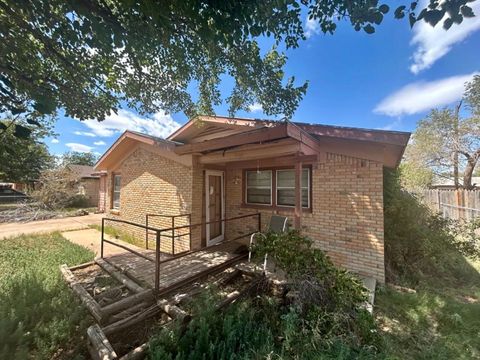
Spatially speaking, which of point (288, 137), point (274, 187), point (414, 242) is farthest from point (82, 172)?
point (414, 242)

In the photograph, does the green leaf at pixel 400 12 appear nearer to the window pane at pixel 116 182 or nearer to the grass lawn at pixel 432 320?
the grass lawn at pixel 432 320

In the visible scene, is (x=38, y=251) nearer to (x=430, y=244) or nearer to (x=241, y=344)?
(x=241, y=344)

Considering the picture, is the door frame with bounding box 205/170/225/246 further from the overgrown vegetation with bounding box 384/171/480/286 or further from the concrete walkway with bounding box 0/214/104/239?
the concrete walkway with bounding box 0/214/104/239

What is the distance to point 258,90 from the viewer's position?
478 cm

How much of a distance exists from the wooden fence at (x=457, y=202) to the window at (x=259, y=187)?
19.0 ft

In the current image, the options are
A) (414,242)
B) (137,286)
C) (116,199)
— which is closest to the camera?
(137,286)

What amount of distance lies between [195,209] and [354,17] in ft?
18.2

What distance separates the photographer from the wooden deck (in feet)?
15.3

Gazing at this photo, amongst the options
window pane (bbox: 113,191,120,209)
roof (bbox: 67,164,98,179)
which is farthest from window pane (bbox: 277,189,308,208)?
roof (bbox: 67,164,98,179)

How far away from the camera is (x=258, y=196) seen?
711cm

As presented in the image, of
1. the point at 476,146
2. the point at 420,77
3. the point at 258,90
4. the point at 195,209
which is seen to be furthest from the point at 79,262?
the point at 476,146

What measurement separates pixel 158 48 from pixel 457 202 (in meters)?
13.0

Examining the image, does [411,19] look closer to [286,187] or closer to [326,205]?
[326,205]

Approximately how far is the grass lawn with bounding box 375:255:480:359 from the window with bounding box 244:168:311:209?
262 cm
